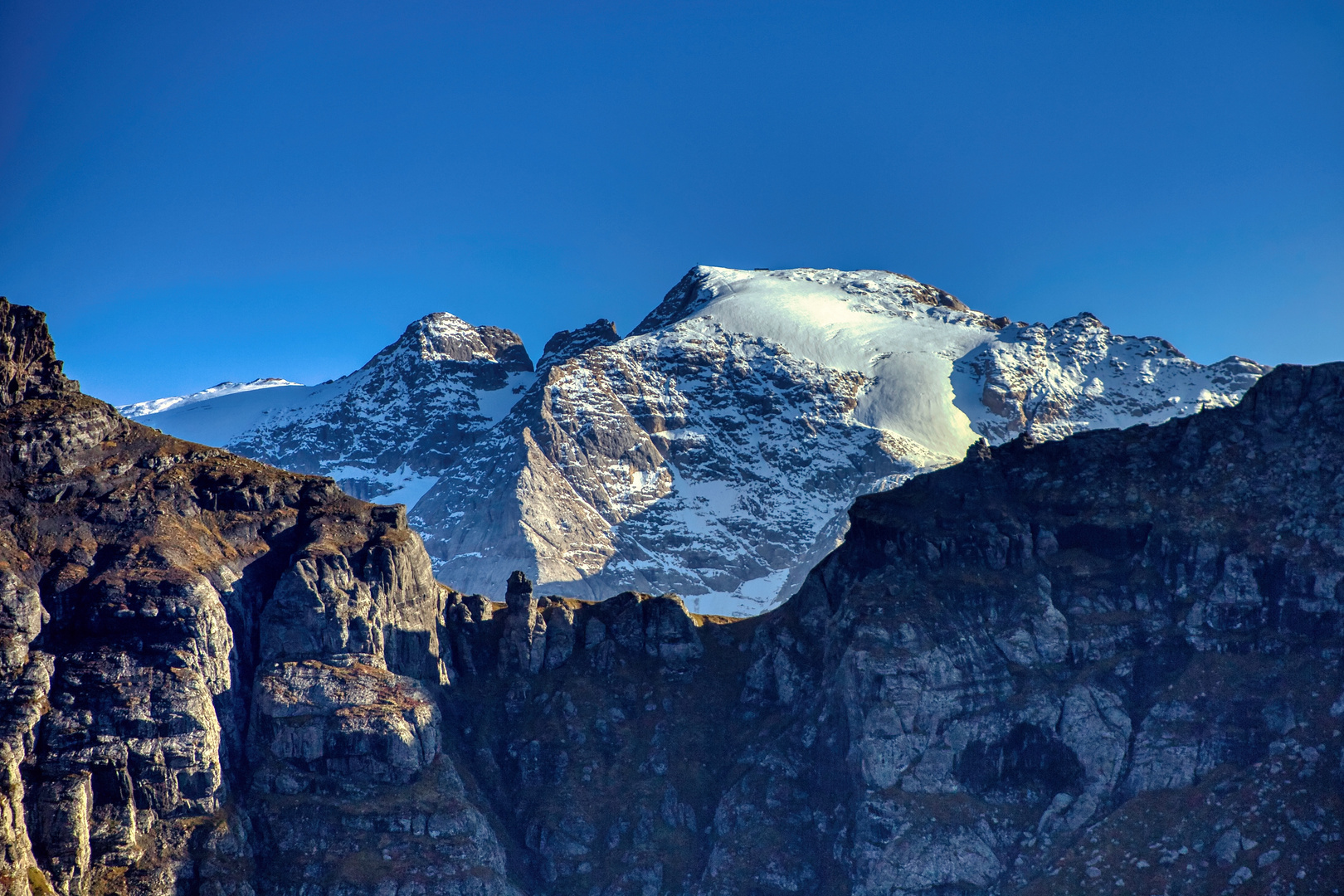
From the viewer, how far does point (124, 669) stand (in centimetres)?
19675

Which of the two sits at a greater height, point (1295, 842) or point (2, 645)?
point (2, 645)

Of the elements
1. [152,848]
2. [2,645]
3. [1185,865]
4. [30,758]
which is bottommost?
[1185,865]

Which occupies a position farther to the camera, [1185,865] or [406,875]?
[406,875]

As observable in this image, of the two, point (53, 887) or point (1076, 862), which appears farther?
point (1076, 862)

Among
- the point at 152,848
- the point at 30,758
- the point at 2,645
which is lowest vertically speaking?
the point at 152,848

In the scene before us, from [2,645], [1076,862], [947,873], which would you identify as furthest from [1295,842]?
[2,645]

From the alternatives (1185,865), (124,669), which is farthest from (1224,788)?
(124,669)

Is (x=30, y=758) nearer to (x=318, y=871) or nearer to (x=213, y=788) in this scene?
(x=213, y=788)

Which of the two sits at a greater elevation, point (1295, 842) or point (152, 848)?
point (152, 848)

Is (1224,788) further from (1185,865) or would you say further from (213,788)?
(213,788)

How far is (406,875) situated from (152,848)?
32.1 meters

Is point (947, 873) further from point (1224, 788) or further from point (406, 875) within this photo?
point (406, 875)

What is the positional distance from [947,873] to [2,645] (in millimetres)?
125088

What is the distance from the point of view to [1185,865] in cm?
18412
